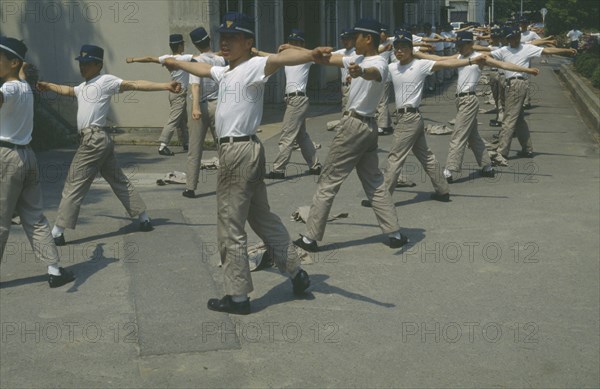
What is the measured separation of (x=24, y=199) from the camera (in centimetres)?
782

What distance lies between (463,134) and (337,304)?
19.5 ft

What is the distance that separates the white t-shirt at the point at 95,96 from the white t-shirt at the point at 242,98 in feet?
7.73

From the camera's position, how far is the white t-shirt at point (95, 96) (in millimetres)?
8969

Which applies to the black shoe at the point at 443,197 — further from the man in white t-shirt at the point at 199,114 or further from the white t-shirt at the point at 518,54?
the white t-shirt at the point at 518,54

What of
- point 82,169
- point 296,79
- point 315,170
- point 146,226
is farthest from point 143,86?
point 315,170

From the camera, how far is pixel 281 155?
13.0m

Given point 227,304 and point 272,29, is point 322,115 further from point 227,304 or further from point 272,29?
point 227,304

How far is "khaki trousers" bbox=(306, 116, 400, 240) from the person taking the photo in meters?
8.79

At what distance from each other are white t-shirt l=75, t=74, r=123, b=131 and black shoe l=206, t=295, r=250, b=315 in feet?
9.50

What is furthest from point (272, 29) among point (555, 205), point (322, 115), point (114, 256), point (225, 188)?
point (225, 188)

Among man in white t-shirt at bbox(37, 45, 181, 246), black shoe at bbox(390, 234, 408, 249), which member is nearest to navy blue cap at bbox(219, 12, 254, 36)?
man in white t-shirt at bbox(37, 45, 181, 246)

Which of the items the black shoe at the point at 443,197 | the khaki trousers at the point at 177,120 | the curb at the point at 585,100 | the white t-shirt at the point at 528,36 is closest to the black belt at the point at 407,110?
the black shoe at the point at 443,197

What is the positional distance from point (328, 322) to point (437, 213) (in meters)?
4.27

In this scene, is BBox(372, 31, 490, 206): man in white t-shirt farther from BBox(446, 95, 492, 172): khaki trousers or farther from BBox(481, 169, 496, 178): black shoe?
BBox(481, 169, 496, 178): black shoe
